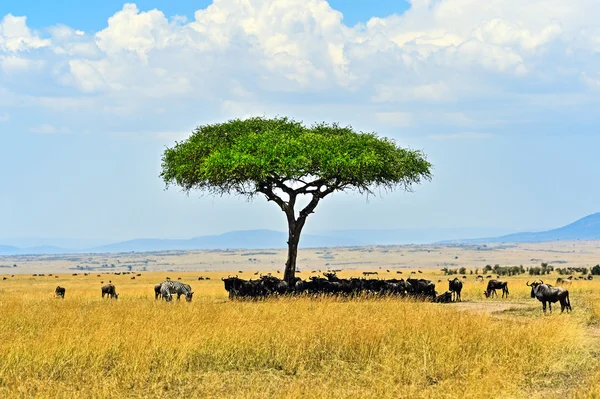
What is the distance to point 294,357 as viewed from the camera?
15.4 meters

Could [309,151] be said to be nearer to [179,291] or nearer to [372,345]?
[179,291]

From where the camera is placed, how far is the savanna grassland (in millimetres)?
13023

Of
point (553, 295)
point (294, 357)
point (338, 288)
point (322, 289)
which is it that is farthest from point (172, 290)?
point (294, 357)

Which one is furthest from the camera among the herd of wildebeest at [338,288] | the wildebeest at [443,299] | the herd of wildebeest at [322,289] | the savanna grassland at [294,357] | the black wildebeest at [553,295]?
the wildebeest at [443,299]

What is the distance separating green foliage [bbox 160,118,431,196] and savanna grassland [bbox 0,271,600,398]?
47.2ft

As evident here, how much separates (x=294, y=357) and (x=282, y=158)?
19814 mm

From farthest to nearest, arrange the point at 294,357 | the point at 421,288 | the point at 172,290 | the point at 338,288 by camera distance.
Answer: the point at 421,288 < the point at 338,288 < the point at 172,290 < the point at 294,357

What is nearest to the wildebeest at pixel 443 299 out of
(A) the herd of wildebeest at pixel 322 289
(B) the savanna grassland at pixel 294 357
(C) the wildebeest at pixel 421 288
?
(A) the herd of wildebeest at pixel 322 289

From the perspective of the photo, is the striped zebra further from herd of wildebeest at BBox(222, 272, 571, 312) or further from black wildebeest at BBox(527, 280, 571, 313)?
black wildebeest at BBox(527, 280, 571, 313)

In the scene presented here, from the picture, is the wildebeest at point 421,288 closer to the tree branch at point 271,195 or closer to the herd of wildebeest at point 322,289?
the herd of wildebeest at point 322,289

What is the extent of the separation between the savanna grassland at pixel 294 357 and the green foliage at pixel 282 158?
47.2ft

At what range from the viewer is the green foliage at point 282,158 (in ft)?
113

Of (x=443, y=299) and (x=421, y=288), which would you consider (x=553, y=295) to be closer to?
(x=443, y=299)

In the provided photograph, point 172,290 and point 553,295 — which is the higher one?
point 172,290
